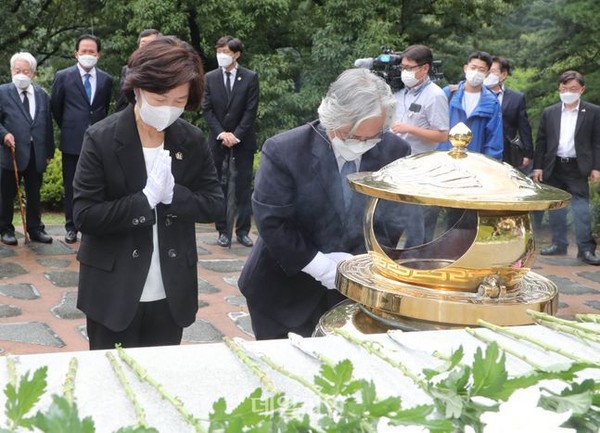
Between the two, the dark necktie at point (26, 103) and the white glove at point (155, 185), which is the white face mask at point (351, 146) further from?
the dark necktie at point (26, 103)

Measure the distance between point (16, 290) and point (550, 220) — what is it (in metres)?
6.12

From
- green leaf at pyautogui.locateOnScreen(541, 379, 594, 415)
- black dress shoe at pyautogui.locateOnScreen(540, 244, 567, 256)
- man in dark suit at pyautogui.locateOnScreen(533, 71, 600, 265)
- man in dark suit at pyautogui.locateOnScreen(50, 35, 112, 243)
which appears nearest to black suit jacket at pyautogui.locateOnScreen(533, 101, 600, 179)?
man in dark suit at pyautogui.locateOnScreen(533, 71, 600, 265)

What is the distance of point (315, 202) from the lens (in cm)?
287

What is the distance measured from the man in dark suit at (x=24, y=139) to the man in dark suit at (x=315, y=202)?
5.24 metres

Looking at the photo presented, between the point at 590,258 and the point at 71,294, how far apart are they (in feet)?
16.6

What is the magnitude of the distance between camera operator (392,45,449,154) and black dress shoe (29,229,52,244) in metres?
3.54

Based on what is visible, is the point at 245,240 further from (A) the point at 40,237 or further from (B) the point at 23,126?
(B) the point at 23,126

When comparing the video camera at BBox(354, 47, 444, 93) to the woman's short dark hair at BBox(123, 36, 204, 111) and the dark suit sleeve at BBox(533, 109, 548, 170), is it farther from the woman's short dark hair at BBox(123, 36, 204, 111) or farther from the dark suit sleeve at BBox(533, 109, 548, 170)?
the woman's short dark hair at BBox(123, 36, 204, 111)

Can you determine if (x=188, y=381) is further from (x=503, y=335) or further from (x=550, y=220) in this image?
(x=550, y=220)

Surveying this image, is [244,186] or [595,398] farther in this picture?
[244,186]

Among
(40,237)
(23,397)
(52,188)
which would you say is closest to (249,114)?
(40,237)

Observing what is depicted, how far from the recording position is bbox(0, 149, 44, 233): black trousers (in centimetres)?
775

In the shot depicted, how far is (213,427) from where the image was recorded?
44.5 inches

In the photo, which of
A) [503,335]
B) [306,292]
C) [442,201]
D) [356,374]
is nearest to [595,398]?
[356,374]
